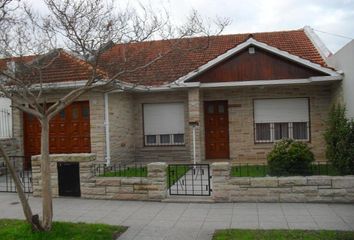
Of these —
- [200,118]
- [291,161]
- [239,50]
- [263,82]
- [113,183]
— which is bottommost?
[113,183]

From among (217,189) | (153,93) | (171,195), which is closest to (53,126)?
(153,93)

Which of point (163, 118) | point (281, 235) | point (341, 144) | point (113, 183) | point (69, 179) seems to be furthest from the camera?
point (163, 118)

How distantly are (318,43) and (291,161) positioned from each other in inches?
338

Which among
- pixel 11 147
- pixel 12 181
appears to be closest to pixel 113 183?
pixel 12 181

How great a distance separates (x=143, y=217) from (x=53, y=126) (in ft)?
27.7

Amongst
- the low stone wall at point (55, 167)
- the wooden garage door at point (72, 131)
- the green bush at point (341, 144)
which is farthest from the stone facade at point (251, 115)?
the low stone wall at point (55, 167)

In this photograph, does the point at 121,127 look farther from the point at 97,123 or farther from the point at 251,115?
the point at 251,115

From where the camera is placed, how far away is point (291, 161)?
10953 millimetres

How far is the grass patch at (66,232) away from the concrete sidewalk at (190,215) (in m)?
0.30

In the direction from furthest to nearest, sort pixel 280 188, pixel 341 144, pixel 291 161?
pixel 291 161, pixel 341 144, pixel 280 188

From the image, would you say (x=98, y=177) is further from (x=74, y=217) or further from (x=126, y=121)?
(x=126, y=121)

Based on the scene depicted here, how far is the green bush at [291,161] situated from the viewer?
11.0 metres

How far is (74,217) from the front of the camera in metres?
→ 8.60

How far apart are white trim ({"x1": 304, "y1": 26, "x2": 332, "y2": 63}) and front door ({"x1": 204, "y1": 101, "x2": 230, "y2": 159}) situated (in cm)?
432
